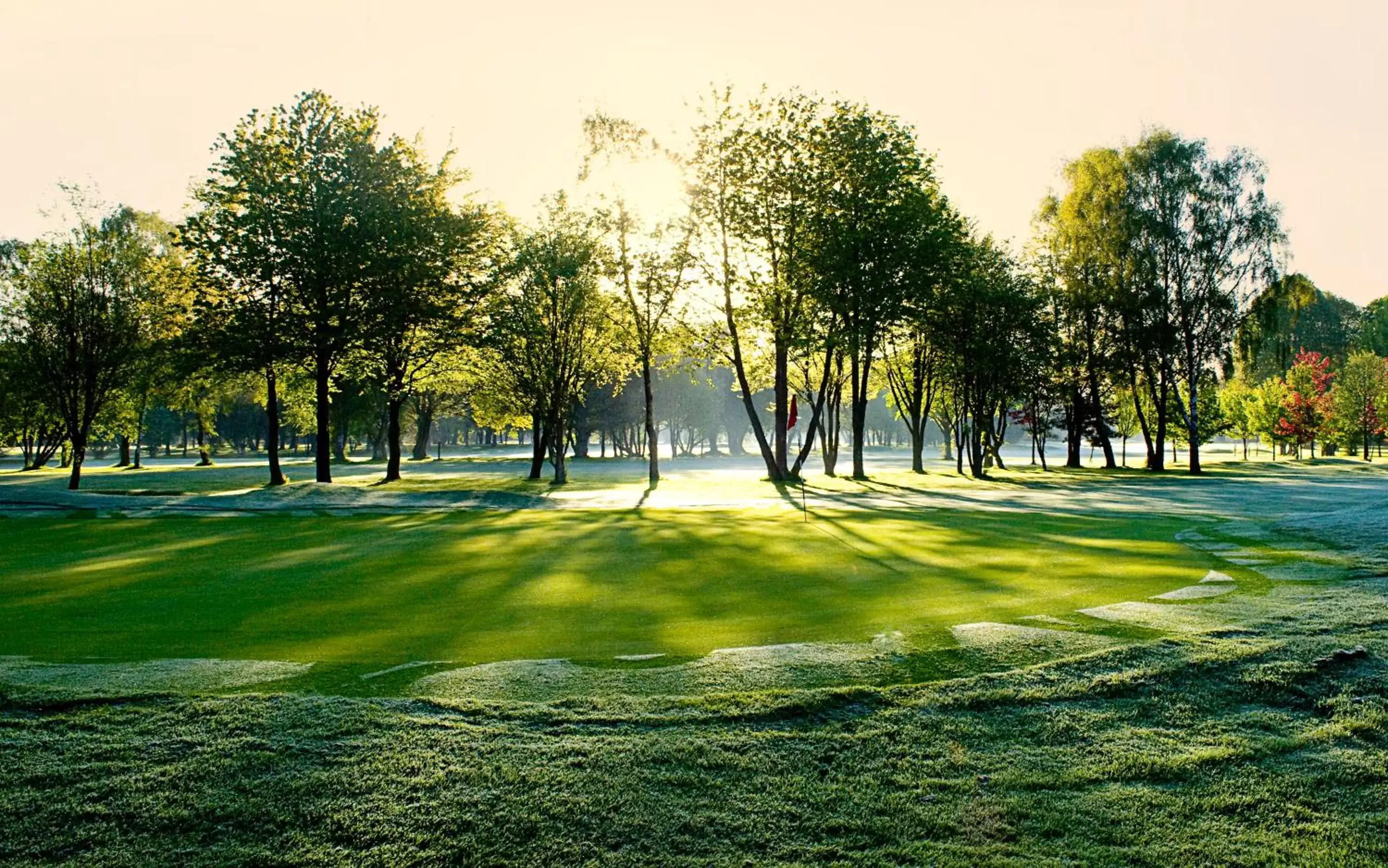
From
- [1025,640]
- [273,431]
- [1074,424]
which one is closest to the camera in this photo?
[1025,640]

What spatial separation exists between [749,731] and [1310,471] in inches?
2221

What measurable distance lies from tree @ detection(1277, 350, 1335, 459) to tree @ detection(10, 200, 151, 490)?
79608 mm

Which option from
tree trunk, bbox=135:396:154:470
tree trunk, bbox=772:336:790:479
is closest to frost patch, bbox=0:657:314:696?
tree trunk, bbox=772:336:790:479

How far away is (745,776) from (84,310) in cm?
4165

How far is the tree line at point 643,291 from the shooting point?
3353 cm

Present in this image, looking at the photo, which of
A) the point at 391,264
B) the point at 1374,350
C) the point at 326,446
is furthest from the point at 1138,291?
the point at 1374,350

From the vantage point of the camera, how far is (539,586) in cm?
1072

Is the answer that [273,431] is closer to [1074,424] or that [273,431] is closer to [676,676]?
[676,676]

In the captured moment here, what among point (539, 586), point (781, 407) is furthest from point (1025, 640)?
point (781, 407)

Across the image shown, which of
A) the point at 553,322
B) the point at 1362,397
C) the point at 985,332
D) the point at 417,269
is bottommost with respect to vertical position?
the point at 1362,397

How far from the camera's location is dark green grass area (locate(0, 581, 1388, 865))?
387cm

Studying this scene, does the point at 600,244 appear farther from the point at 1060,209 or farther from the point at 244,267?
the point at 1060,209

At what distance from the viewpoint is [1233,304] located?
47.4m

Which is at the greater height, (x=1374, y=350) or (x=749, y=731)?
(x=1374, y=350)
